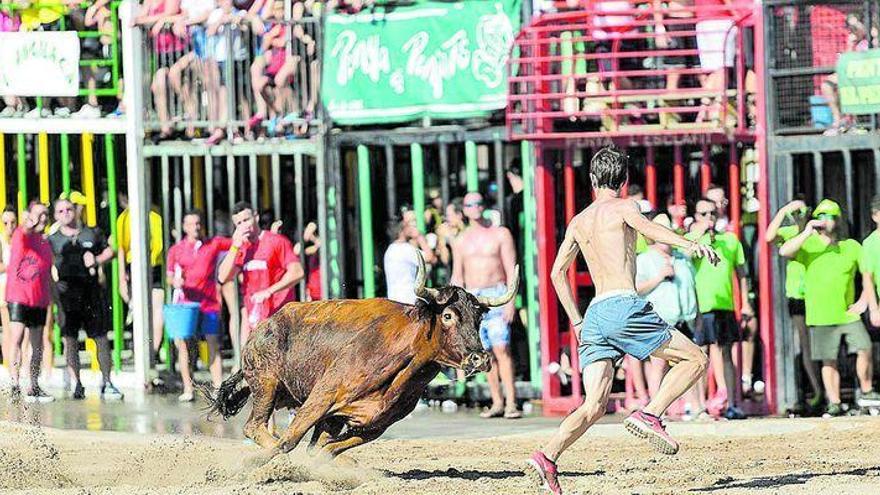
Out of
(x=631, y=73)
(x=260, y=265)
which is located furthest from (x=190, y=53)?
(x=631, y=73)

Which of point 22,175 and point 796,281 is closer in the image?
point 796,281

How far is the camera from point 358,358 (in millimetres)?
10961

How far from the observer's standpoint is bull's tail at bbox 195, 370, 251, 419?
11797 millimetres

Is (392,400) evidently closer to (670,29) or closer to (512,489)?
(512,489)

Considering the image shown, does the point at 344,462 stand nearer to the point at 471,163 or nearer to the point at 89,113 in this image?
the point at 471,163

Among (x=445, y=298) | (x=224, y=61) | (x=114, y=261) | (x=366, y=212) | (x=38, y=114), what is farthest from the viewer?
(x=38, y=114)

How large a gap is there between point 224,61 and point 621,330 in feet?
26.4

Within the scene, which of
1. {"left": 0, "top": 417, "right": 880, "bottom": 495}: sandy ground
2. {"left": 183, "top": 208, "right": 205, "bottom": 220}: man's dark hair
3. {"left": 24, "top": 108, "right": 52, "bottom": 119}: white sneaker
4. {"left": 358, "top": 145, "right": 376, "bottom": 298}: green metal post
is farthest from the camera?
{"left": 24, "top": 108, "right": 52, "bottom": 119}: white sneaker

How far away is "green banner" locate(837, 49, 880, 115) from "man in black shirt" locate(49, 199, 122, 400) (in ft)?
21.5

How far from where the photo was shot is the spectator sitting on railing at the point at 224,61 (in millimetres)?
17547

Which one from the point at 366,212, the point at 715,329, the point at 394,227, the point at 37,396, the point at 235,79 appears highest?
the point at 235,79

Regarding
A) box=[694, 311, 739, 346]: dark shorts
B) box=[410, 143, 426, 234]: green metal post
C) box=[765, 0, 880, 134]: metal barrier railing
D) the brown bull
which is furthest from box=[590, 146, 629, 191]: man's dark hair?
box=[410, 143, 426, 234]: green metal post

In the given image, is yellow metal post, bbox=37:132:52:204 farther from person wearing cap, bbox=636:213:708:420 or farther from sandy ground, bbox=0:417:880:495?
person wearing cap, bbox=636:213:708:420

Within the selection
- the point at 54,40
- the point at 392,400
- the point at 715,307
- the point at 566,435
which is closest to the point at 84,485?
the point at 392,400
